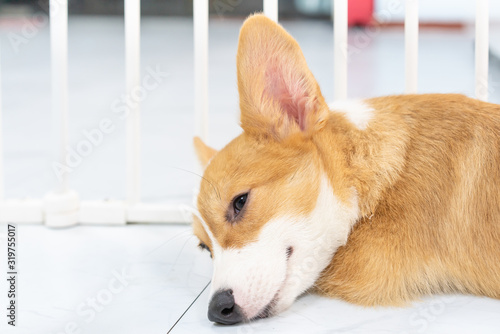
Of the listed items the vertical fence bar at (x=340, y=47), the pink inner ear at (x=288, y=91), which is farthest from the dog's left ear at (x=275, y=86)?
the vertical fence bar at (x=340, y=47)

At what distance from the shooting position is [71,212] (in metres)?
2.33

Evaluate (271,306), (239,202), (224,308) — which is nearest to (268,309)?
(271,306)

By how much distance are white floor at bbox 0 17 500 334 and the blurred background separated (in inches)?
0.6

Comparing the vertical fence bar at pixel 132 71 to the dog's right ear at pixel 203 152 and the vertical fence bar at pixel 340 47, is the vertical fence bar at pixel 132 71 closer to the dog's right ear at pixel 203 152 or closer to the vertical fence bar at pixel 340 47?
the dog's right ear at pixel 203 152

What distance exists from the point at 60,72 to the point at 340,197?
1122 millimetres

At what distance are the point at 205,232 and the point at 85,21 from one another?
8.40 metres

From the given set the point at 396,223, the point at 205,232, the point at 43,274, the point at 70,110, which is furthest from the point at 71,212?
the point at 70,110

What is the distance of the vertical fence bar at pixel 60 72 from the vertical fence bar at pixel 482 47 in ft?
4.34

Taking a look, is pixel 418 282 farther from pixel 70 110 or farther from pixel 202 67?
pixel 70 110

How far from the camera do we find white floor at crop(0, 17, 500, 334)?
5.16ft

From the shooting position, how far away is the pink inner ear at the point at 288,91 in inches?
66.9

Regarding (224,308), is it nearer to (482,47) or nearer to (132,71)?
(132,71)

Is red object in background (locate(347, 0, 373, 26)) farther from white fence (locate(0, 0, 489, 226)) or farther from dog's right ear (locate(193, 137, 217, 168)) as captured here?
dog's right ear (locate(193, 137, 217, 168))

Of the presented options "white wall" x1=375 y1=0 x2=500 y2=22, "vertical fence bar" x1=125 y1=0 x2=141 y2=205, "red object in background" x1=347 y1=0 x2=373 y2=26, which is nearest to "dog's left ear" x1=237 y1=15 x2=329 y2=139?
"vertical fence bar" x1=125 y1=0 x2=141 y2=205
